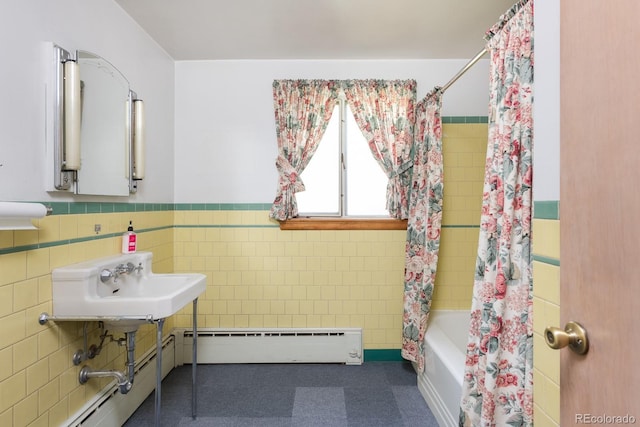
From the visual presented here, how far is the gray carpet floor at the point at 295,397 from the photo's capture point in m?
1.95

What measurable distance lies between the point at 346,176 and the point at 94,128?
174cm

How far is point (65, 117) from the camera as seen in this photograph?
146 centimetres

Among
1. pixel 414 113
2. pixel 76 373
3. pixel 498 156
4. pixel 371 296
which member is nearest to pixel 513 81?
pixel 498 156

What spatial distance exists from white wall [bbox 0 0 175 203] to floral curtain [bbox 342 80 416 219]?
5.08 ft

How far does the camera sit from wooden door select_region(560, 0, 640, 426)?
0.56 metres

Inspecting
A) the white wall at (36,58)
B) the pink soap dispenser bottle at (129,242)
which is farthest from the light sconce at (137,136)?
the pink soap dispenser bottle at (129,242)

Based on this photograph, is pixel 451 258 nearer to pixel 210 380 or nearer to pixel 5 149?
pixel 210 380

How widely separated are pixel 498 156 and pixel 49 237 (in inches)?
75.2

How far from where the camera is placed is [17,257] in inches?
50.9

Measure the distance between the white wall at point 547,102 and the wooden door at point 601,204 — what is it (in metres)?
0.23

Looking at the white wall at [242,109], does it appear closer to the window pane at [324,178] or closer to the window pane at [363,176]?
the window pane at [324,178]

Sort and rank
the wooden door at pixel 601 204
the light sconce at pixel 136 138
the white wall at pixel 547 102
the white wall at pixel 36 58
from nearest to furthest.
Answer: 1. the wooden door at pixel 601 204
2. the white wall at pixel 547 102
3. the white wall at pixel 36 58
4. the light sconce at pixel 136 138

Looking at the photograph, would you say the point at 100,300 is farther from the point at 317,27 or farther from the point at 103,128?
the point at 317,27

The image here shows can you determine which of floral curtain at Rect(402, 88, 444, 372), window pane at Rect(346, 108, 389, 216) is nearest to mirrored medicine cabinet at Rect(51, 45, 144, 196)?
window pane at Rect(346, 108, 389, 216)
